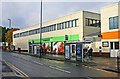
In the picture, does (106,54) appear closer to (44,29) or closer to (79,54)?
(79,54)

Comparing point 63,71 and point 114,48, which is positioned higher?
point 114,48

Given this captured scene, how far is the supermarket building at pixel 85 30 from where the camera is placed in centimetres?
3869

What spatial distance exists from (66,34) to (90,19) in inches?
250

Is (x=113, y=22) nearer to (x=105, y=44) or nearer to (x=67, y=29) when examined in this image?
(x=105, y=44)

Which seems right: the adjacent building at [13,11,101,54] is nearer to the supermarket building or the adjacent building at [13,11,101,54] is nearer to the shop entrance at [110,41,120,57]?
the supermarket building

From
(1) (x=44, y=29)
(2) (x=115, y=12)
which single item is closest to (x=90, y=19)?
(2) (x=115, y=12)

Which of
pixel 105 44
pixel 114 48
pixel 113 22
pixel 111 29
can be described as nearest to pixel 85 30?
pixel 105 44

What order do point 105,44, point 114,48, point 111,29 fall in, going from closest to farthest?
point 114,48 → point 111,29 → point 105,44

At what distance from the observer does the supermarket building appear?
3869 centimetres

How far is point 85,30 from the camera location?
49.8 meters

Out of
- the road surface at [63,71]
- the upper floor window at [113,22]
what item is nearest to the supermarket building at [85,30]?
the upper floor window at [113,22]

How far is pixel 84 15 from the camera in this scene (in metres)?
49.8

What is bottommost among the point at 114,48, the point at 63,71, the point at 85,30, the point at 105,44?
the point at 63,71

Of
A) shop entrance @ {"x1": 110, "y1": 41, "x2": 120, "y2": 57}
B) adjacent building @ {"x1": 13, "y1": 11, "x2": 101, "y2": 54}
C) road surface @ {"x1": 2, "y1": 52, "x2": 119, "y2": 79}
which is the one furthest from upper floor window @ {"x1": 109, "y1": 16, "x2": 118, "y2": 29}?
road surface @ {"x1": 2, "y1": 52, "x2": 119, "y2": 79}
